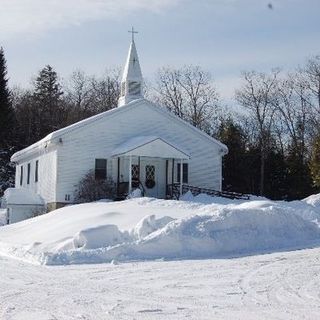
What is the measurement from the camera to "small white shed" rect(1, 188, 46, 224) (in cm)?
3528

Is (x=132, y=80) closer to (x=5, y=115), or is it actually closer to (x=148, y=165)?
(x=148, y=165)

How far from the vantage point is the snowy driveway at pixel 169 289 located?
30.1ft

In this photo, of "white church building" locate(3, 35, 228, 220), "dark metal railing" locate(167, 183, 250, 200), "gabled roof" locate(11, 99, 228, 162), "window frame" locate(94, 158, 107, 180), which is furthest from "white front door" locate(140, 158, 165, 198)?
"gabled roof" locate(11, 99, 228, 162)

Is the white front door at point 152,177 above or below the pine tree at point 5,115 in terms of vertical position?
below

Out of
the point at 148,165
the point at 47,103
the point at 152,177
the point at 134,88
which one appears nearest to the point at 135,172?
the point at 148,165

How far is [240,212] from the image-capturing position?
18875 mm

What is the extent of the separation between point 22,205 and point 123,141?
667cm

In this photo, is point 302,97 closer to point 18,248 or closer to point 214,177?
point 214,177

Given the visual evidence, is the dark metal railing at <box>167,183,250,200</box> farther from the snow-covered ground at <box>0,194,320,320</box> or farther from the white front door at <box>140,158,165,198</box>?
the snow-covered ground at <box>0,194,320,320</box>

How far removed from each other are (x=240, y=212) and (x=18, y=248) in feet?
21.9

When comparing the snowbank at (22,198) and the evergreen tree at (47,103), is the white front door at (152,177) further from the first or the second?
the evergreen tree at (47,103)

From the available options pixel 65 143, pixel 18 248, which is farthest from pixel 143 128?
pixel 18 248

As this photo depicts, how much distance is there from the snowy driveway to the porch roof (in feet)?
55.8

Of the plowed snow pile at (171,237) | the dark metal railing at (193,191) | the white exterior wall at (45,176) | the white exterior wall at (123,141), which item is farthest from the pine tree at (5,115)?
the plowed snow pile at (171,237)
